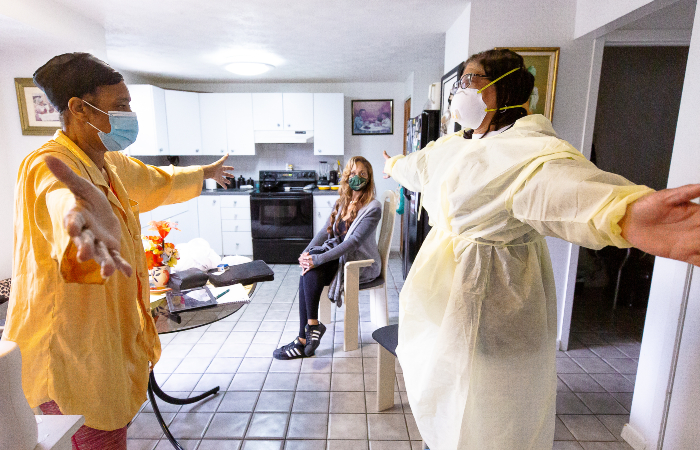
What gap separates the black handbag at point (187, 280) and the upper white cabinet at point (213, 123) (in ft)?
10.8

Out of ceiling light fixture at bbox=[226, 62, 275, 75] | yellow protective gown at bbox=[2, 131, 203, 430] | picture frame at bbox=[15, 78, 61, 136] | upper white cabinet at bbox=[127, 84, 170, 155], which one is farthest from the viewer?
upper white cabinet at bbox=[127, 84, 170, 155]

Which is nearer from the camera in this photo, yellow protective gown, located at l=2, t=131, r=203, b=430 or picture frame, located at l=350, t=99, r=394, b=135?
yellow protective gown, located at l=2, t=131, r=203, b=430

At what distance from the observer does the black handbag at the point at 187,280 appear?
161 cm

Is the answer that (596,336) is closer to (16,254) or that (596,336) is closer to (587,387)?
(587,387)

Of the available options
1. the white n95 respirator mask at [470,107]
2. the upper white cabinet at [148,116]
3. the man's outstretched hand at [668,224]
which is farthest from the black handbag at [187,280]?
the upper white cabinet at [148,116]

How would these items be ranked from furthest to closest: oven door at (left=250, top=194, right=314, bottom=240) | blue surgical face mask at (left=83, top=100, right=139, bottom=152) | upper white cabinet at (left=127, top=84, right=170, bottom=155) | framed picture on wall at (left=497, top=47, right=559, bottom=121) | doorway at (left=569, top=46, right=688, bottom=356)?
oven door at (left=250, top=194, right=314, bottom=240), upper white cabinet at (left=127, top=84, right=170, bottom=155), doorway at (left=569, top=46, right=688, bottom=356), framed picture on wall at (left=497, top=47, right=559, bottom=121), blue surgical face mask at (left=83, top=100, right=139, bottom=152)

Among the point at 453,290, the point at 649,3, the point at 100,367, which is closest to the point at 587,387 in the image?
the point at 453,290

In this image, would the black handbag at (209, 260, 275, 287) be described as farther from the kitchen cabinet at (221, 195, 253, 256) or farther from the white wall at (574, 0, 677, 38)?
the kitchen cabinet at (221, 195, 253, 256)

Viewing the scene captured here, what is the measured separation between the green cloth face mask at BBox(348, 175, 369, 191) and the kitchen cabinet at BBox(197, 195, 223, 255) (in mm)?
2602

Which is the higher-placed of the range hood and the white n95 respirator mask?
the range hood

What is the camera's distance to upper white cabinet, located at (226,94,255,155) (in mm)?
4516

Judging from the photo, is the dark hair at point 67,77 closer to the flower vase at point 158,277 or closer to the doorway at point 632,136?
the flower vase at point 158,277

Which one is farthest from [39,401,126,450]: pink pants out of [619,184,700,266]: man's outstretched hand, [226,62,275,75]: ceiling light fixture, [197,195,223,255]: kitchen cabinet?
[197,195,223,255]: kitchen cabinet

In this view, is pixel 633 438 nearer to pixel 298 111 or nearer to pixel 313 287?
pixel 313 287
